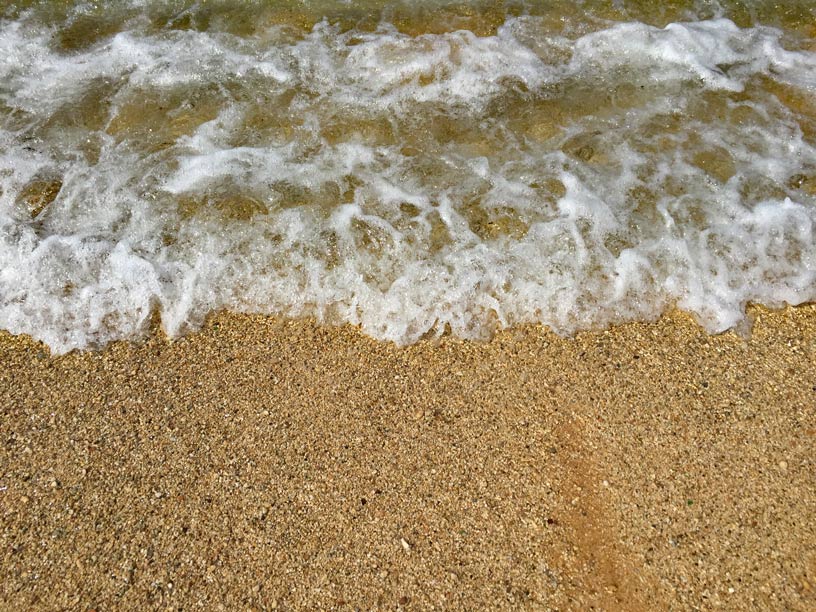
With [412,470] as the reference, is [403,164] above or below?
above

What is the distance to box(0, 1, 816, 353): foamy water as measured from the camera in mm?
2936

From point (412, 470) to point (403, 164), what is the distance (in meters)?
1.78

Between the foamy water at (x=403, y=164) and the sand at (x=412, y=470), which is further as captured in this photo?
the foamy water at (x=403, y=164)

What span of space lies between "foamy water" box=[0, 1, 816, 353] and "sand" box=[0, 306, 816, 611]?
8.9 inches

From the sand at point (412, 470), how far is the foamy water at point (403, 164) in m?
0.23

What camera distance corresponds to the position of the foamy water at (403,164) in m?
2.94

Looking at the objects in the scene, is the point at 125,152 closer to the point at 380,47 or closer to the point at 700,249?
the point at 380,47

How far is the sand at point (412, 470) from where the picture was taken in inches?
82.2

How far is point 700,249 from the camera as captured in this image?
10.1 feet

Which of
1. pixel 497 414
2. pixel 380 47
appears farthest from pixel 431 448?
pixel 380 47

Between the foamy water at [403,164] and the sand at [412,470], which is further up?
the foamy water at [403,164]

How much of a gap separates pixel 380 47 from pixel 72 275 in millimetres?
2449

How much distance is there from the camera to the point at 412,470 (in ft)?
7.77

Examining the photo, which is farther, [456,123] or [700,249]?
[456,123]
